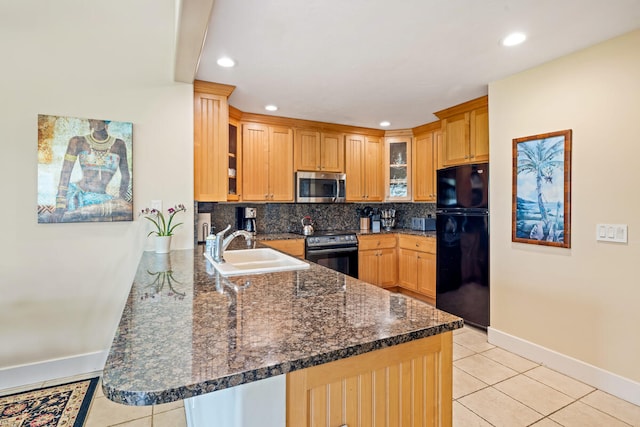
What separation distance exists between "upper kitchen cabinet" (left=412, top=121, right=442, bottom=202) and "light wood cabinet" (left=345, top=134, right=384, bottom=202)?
19.3 inches

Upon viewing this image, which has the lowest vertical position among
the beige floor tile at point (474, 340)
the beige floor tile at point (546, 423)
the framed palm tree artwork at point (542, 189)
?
the beige floor tile at point (546, 423)

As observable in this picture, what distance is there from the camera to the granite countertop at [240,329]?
73cm

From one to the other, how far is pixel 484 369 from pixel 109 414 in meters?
2.63

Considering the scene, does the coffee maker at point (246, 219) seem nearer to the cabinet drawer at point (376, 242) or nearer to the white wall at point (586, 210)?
the cabinet drawer at point (376, 242)

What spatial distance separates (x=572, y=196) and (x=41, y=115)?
12.7ft

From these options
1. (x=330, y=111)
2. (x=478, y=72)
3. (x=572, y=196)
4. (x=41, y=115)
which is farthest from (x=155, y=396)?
(x=330, y=111)

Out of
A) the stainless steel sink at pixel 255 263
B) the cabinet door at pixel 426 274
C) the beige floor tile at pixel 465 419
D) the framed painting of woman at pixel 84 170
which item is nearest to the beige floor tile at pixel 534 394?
the beige floor tile at pixel 465 419

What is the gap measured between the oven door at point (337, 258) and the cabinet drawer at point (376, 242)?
0.13 metres

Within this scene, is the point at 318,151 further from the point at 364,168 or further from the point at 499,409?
the point at 499,409

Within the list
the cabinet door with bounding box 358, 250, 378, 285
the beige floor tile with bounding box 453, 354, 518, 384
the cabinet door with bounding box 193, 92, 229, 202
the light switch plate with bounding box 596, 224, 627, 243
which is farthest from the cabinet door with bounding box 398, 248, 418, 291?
the cabinet door with bounding box 193, 92, 229, 202

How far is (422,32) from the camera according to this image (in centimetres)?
204

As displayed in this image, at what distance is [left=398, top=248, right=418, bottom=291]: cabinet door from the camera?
4242 mm

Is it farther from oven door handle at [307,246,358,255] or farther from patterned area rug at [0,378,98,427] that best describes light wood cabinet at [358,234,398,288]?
patterned area rug at [0,378,98,427]

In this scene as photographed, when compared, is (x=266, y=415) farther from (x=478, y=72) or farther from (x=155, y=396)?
(x=478, y=72)
